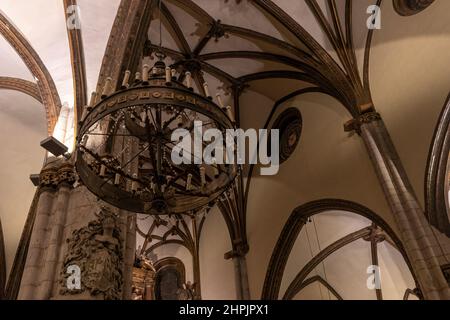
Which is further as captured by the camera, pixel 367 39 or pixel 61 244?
pixel 367 39

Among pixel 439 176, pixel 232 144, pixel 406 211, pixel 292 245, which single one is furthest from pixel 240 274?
pixel 232 144

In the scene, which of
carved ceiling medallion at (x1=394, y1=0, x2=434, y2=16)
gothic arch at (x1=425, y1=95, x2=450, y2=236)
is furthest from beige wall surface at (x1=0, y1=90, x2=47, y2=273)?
gothic arch at (x1=425, y1=95, x2=450, y2=236)

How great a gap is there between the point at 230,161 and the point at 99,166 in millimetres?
1760

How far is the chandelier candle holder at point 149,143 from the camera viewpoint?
4.14m

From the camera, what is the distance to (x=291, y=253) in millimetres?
11477

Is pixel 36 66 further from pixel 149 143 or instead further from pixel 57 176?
pixel 149 143

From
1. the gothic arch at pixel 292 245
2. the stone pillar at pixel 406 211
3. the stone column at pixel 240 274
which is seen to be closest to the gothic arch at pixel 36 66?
the stone pillar at pixel 406 211

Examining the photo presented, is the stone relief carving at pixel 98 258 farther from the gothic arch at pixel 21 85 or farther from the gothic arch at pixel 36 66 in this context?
the gothic arch at pixel 21 85

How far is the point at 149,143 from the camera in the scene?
4.33 metres

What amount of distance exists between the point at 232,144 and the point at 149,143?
3.45ft

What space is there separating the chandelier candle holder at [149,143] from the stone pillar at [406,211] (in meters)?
3.38

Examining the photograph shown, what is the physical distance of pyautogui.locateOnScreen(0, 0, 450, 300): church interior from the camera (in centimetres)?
465

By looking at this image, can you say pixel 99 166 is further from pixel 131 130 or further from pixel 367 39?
pixel 367 39
